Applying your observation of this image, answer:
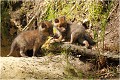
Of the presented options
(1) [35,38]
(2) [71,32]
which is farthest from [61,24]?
(1) [35,38]

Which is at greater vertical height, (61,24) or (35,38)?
(61,24)

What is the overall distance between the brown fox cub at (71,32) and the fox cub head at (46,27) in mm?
203

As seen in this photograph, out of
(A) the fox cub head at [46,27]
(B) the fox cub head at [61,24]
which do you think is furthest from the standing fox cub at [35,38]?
(B) the fox cub head at [61,24]

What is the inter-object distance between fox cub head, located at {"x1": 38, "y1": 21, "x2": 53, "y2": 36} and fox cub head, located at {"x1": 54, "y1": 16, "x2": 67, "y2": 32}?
20cm

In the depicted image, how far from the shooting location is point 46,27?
7828 millimetres

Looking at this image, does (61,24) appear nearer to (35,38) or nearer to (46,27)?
(46,27)

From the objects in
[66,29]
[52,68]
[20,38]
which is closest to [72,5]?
[66,29]

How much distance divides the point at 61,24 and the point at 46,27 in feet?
1.19

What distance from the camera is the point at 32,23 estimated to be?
944 cm

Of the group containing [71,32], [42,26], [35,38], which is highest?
[42,26]

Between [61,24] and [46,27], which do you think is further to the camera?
[61,24]

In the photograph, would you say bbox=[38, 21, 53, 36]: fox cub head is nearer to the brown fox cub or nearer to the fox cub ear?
the fox cub ear

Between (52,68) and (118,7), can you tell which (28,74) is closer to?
(52,68)

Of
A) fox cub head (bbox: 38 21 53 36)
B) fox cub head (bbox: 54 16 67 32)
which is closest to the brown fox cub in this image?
fox cub head (bbox: 54 16 67 32)
